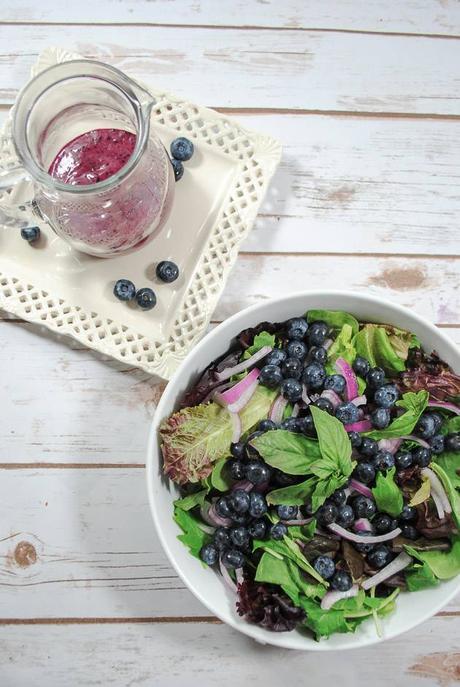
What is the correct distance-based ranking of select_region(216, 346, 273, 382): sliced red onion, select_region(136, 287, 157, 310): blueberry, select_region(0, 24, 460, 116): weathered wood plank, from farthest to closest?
1. select_region(0, 24, 460, 116): weathered wood plank
2. select_region(136, 287, 157, 310): blueberry
3. select_region(216, 346, 273, 382): sliced red onion

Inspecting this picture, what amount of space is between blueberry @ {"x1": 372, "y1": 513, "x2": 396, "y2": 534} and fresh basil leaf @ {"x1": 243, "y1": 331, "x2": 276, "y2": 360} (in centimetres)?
27

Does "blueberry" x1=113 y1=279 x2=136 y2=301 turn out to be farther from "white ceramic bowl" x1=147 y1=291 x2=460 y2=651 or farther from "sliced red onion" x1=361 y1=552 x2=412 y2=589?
"sliced red onion" x1=361 y1=552 x2=412 y2=589

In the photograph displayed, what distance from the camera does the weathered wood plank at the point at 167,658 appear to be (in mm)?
1186

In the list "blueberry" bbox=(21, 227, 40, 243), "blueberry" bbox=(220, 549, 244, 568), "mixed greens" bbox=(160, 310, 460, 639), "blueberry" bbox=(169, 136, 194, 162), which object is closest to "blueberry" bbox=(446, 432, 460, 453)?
"mixed greens" bbox=(160, 310, 460, 639)

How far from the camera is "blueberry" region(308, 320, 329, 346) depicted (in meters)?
0.98

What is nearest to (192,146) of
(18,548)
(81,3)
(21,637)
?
(81,3)

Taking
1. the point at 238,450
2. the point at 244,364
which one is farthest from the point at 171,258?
the point at 238,450

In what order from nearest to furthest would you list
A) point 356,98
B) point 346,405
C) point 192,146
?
point 346,405
point 192,146
point 356,98

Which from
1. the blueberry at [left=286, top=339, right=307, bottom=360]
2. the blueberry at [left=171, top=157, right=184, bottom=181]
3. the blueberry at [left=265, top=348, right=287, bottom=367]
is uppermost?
the blueberry at [left=171, top=157, right=184, bottom=181]

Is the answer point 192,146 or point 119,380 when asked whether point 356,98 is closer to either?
point 192,146

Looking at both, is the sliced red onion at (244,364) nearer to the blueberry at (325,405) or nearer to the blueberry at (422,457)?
the blueberry at (325,405)

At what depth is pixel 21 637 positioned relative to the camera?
3.91 ft

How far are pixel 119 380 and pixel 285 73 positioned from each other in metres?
0.60

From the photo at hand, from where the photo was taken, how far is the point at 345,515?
2.98 feet
